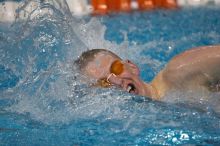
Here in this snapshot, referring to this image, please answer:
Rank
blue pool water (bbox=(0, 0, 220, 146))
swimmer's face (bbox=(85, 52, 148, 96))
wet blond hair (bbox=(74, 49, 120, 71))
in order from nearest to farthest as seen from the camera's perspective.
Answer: blue pool water (bbox=(0, 0, 220, 146)) → swimmer's face (bbox=(85, 52, 148, 96)) → wet blond hair (bbox=(74, 49, 120, 71))

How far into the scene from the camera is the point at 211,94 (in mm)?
2277

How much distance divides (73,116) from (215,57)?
2.49 ft

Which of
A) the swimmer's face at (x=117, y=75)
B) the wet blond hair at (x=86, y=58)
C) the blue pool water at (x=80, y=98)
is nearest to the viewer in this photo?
the blue pool water at (x=80, y=98)

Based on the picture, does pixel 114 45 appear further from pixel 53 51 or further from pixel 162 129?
pixel 162 129

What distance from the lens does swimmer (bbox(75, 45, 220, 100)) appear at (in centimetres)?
222

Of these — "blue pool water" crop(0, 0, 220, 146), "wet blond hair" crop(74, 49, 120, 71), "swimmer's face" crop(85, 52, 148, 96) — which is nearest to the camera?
"blue pool water" crop(0, 0, 220, 146)

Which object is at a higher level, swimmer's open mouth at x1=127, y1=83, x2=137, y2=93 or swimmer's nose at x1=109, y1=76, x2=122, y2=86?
swimmer's nose at x1=109, y1=76, x2=122, y2=86

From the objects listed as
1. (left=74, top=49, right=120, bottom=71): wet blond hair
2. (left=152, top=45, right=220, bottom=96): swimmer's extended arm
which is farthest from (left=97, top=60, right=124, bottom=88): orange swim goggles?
(left=152, top=45, right=220, bottom=96): swimmer's extended arm

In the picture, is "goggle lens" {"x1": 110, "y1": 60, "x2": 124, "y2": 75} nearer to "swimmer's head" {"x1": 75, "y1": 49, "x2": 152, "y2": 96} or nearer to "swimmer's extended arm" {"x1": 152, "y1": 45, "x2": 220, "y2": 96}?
"swimmer's head" {"x1": 75, "y1": 49, "x2": 152, "y2": 96}

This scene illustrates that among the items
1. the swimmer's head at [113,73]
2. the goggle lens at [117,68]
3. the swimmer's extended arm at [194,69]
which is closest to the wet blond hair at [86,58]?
the swimmer's head at [113,73]

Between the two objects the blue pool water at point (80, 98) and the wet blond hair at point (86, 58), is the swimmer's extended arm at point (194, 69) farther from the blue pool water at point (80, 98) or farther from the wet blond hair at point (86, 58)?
the wet blond hair at point (86, 58)

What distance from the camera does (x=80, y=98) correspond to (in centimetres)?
237

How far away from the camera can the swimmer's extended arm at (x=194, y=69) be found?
2205mm

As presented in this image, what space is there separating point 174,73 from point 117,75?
0.96 feet
